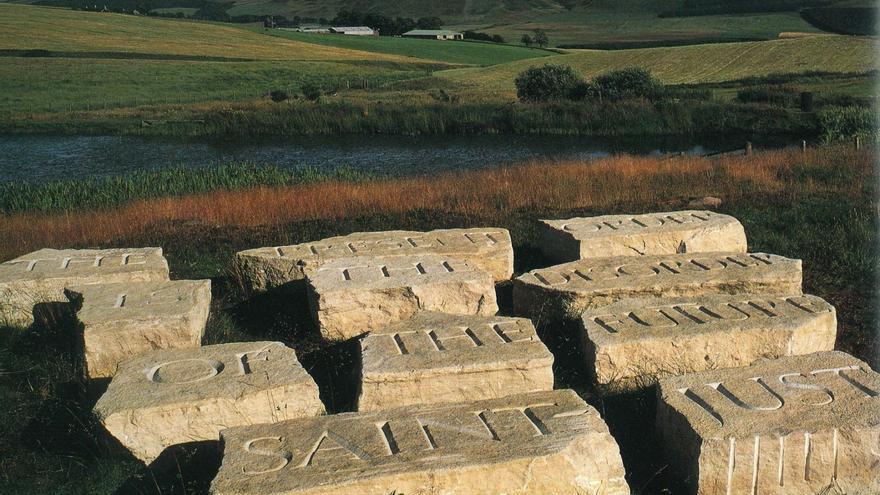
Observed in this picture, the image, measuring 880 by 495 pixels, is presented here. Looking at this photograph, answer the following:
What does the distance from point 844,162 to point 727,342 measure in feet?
32.7

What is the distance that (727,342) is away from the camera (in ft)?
21.2

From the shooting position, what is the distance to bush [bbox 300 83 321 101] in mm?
37875

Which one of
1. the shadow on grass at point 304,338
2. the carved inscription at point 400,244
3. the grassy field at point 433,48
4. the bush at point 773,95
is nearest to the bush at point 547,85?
the bush at point 773,95

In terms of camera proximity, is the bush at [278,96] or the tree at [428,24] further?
the tree at [428,24]

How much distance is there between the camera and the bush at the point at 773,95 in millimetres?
31297

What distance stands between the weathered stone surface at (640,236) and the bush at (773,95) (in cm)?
2308

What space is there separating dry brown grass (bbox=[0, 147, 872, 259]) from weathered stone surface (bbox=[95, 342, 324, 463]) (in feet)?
20.1

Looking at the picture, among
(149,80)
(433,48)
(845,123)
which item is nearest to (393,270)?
(845,123)

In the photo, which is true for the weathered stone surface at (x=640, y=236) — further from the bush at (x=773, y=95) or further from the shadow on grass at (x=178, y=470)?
the bush at (x=773, y=95)

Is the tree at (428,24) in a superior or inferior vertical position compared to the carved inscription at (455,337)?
superior

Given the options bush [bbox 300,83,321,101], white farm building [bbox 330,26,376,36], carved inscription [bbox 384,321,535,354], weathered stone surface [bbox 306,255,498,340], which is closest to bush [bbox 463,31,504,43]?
white farm building [bbox 330,26,376,36]

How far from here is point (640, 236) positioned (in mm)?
9320

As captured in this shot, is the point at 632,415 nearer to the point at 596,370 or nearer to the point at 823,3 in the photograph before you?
the point at 596,370

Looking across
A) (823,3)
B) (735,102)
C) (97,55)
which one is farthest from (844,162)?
(823,3)
